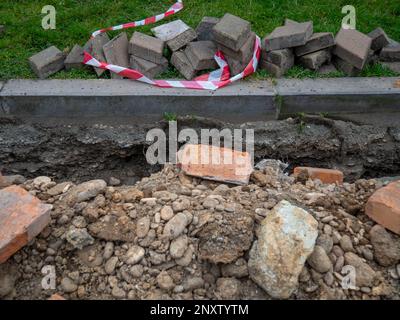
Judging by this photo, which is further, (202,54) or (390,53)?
(390,53)

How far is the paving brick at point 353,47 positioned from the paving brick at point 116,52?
97.1 inches

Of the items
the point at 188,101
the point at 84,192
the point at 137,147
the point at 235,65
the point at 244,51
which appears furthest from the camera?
the point at 235,65

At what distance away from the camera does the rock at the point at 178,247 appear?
2.88 metres

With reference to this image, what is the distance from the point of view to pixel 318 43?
4910 mm

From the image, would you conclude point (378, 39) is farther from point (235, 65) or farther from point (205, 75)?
point (205, 75)

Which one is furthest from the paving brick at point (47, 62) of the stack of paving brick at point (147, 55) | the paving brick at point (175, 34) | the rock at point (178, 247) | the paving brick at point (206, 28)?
the rock at point (178, 247)

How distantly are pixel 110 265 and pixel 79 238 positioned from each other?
289 millimetres

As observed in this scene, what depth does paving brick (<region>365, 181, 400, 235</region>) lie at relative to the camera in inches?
118

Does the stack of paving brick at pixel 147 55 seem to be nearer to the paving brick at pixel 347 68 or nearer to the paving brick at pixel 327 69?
the paving brick at pixel 327 69

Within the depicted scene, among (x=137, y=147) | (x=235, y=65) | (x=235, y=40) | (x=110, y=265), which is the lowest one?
(x=137, y=147)

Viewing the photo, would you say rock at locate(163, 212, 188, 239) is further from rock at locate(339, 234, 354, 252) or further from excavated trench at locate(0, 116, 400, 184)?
excavated trench at locate(0, 116, 400, 184)

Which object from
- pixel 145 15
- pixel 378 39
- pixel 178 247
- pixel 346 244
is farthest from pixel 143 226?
pixel 378 39

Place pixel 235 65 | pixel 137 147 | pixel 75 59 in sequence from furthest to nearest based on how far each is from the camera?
pixel 75 59 → pixel 235 65 → pixel 137 147

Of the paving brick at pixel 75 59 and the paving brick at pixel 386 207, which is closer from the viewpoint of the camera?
the paving brick at pixel 386 207
